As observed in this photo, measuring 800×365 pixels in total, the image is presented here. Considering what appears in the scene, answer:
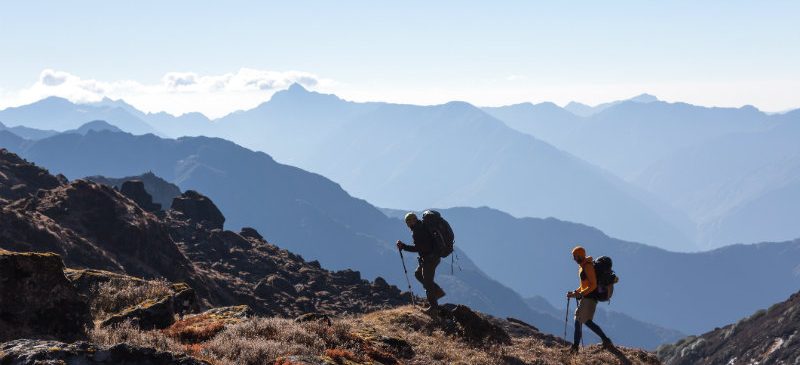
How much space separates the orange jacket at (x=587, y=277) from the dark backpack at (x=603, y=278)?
240 mm

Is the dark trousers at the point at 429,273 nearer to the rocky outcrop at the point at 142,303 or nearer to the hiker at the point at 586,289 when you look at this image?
the hiker at the point at 586,289

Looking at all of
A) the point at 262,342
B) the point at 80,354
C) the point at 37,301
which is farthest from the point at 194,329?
the point at 80,354

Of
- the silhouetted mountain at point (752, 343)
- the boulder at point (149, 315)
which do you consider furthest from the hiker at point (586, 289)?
the silhouetted mountain at point (752, 343)

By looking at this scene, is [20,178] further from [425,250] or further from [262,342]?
[262,342]

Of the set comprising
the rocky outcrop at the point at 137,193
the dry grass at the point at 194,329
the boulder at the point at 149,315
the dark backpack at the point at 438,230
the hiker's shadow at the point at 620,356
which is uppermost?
the rocky outcrop at the point at 137,193

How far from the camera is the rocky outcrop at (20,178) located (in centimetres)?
5759

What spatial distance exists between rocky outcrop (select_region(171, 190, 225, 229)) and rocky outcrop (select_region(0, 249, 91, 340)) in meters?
68.5

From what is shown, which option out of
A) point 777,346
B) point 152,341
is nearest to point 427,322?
point 152,341

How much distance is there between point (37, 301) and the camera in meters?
8.99

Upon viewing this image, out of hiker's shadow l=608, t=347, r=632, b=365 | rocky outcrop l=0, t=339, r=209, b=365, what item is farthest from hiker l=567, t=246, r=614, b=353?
rocky outcrop l=0, t=339, r=209, b=365

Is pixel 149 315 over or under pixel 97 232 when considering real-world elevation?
under

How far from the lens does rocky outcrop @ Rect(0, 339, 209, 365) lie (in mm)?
6727

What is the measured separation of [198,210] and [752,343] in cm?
8164

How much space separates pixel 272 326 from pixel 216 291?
36.8m
